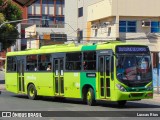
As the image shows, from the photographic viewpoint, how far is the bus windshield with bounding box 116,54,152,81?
19.8m

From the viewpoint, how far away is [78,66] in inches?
866

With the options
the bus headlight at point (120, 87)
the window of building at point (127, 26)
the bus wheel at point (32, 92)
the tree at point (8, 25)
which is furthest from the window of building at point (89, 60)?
the window of building at point (127, 26)

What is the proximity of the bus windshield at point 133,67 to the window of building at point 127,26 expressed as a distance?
1484 inches


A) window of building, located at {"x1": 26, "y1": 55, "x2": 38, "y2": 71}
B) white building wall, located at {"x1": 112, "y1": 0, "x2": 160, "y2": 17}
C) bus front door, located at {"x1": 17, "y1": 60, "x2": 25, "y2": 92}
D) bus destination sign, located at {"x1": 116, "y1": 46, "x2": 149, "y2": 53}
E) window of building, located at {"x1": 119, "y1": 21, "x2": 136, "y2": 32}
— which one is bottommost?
bus front door, located at {"x1": 17, "y1": 60, "x2": 25, "y2": 92}

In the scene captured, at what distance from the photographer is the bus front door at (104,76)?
788 inches

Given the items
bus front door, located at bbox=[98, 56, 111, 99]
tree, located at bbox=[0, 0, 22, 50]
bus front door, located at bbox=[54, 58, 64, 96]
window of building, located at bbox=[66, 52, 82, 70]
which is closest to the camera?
bus front door, located at bbox=[98, 56, 111, 99]

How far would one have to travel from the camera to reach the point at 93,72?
20891 mm

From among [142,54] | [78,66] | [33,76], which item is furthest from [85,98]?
[33,76]

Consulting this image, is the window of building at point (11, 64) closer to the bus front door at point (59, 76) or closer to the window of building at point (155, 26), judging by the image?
the bus front door at point (59, 76)

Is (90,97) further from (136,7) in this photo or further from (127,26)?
(127,26)

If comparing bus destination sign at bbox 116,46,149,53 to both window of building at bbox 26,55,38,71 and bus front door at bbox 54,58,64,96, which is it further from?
window of building at bbox 26,55,38,71

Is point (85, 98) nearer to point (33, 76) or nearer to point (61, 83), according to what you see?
point (61, 83)

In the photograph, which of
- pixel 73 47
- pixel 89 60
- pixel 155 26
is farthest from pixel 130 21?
pixel 89 60

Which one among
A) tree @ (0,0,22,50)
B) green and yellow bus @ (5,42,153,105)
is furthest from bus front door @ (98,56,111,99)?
tree @ (0,0,22,50)
